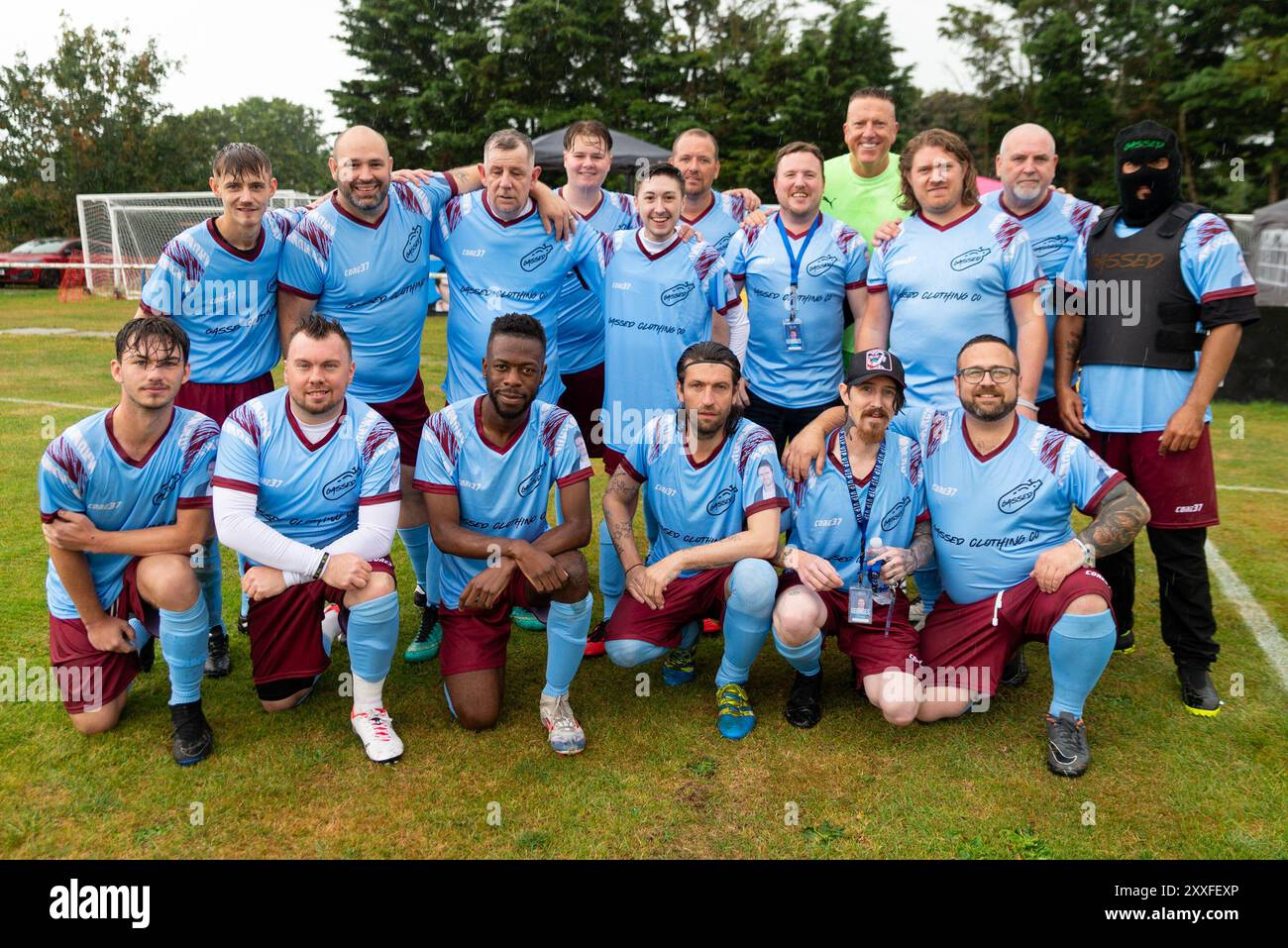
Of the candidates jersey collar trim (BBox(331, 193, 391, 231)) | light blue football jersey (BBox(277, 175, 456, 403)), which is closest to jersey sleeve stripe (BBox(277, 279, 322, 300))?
light blue football jersey (BBox(277, 175, 456, 403))

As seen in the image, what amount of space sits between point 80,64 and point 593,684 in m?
40.3

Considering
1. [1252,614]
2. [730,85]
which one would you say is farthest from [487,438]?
[730,85]

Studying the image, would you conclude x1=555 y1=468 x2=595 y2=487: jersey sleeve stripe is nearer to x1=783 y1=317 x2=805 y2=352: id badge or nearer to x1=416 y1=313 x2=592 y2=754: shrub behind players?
x1=416 y1=313 x2=592 y2=754: shrub behind players

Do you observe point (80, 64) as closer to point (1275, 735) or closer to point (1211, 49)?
point (1211, 49)

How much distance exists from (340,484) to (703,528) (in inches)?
61.2

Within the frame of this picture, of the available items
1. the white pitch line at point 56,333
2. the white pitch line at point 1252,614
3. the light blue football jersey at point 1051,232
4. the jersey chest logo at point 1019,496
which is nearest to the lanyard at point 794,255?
the light blue football jersey at point 1051,232

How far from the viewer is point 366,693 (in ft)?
12.6

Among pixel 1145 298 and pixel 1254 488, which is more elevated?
pixel 1145 298

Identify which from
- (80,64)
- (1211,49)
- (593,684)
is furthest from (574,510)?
(80,64)

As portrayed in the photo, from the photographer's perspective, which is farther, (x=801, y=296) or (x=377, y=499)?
(x=801, y=296)

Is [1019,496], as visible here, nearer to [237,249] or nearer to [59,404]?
[237,249]

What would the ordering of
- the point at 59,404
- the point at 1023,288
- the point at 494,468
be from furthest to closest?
the point at 59,404
the point at 1023,288
the point at 494,468

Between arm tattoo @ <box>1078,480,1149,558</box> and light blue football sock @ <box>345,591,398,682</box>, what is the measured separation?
272cm

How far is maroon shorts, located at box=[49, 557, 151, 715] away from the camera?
3.81 metres
